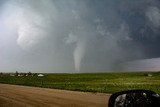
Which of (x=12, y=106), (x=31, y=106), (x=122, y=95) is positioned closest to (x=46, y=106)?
(x=31, y=106)

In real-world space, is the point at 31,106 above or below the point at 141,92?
below

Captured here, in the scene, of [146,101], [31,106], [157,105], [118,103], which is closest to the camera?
[157,105]

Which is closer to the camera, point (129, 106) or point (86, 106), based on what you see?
point (129, 106)

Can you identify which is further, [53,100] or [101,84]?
[101,84]

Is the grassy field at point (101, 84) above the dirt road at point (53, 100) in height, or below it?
above

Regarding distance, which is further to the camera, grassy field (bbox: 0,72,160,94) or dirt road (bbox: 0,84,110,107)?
grassy field (bbox: 0,72,160,94)

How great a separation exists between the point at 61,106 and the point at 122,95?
16.9 m

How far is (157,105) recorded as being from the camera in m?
3.21

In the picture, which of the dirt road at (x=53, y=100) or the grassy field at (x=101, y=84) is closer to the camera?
the dirt road at (x=53, y=100)

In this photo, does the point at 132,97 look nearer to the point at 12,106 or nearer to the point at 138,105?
the point at 138,105

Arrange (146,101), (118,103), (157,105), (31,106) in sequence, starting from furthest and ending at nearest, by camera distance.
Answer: (31,106) → (118,103) → (146,101) → (157,105)

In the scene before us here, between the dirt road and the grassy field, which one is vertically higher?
the grassy field

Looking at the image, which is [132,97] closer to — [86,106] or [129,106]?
[129,106]

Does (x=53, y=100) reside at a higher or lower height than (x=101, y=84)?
lower
